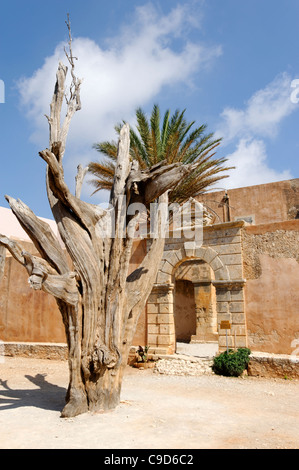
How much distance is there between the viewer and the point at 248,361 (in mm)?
8453

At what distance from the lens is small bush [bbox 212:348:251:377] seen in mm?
8250

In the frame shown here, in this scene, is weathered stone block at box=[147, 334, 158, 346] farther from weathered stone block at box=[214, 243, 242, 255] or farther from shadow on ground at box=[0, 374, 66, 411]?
shadow on ground at box=[0, 374, 66, 411]

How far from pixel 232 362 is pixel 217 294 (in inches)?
67.7

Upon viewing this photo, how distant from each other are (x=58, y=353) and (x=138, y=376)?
117 inches

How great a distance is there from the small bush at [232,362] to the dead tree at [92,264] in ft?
12.3

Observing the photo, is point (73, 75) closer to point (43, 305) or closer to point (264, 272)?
point (264, 272)

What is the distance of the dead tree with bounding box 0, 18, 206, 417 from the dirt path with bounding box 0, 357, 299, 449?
501mm

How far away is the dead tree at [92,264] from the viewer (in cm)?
489

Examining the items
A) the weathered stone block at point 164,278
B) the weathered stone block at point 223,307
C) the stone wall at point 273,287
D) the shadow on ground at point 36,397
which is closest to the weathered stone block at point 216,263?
the stone wall at point 273,287

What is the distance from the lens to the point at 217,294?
9.38 meters

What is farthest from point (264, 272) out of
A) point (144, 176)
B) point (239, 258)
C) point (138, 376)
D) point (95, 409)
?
point (95, 409)

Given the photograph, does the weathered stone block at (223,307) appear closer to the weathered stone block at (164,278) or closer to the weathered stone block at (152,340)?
the weathered stone block at (164,278)

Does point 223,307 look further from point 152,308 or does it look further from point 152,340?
point 152,340

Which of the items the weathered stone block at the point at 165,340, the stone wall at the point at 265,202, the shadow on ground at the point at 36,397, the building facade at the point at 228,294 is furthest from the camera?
the stone wall at the point at 265,202
